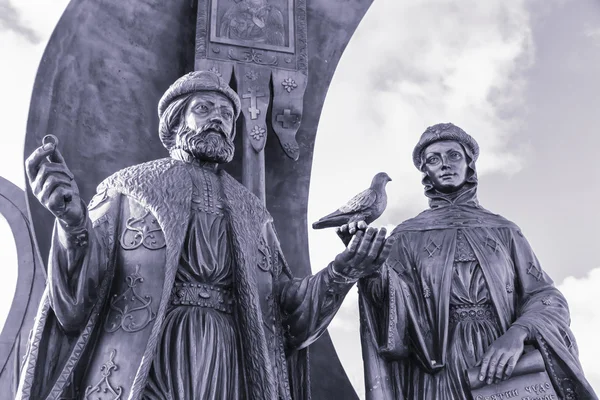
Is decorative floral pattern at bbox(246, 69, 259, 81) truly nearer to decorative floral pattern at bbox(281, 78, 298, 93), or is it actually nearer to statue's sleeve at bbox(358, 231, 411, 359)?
decorative floral pattern at bbox(281, 78, 298, 93)

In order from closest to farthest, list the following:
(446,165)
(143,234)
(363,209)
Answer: (143,234), (363,209), (446,165)

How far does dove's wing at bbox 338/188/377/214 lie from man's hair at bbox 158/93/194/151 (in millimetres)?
1061

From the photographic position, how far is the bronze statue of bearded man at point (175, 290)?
4.55m

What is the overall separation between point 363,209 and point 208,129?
3.25 ft

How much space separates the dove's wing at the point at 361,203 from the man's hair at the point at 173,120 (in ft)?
3.48

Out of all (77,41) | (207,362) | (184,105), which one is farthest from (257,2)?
(207,362)

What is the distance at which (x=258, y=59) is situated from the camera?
7.18 meters

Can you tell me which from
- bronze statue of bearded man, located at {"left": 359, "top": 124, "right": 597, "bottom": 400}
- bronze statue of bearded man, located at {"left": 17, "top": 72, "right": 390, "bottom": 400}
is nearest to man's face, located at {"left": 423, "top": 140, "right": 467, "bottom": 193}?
bronze statue of bearded man, located at {"left": 359, "top": 124, "right": 597, "bottom": 400}

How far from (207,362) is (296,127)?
117 inches

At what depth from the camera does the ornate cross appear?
6969 millimetres

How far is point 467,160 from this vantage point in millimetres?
6055

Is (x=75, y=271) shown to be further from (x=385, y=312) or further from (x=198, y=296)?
(x=385, y=312)

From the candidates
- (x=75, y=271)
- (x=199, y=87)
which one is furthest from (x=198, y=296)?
(x=199, y=87)

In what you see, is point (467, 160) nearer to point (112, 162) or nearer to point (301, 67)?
point (301, 67)
